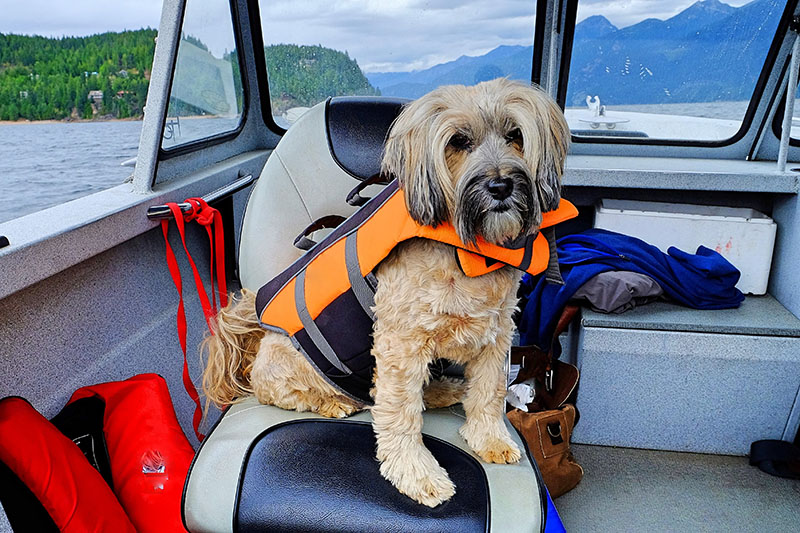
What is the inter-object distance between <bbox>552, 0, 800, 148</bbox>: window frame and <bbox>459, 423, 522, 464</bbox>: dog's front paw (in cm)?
229

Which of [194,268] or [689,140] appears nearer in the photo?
[194,268]

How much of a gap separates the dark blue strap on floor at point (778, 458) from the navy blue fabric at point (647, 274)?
0.64m

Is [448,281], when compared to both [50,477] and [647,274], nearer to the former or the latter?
[50,477]

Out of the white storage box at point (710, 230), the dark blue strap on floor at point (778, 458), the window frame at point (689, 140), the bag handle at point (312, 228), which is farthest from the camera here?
the window frame at point (689, 140)

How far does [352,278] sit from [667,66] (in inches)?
105

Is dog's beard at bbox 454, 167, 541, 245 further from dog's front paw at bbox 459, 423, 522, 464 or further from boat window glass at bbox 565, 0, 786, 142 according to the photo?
boat window glass at bbox 565, 0, 786, 142

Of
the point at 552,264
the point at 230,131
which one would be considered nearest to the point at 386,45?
the point at 230,131

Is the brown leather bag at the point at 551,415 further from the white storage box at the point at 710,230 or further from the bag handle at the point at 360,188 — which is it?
the bag handle at the point at 360,188

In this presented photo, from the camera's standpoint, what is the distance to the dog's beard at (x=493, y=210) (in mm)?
1305

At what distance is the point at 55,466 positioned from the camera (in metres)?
1.43

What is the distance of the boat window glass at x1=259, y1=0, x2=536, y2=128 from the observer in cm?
321

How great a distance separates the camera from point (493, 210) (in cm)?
131

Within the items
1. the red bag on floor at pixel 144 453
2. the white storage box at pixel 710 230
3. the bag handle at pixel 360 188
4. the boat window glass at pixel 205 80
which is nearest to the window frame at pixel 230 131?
the boat window glass at pixel 205 80

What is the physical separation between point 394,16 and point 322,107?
152cm
